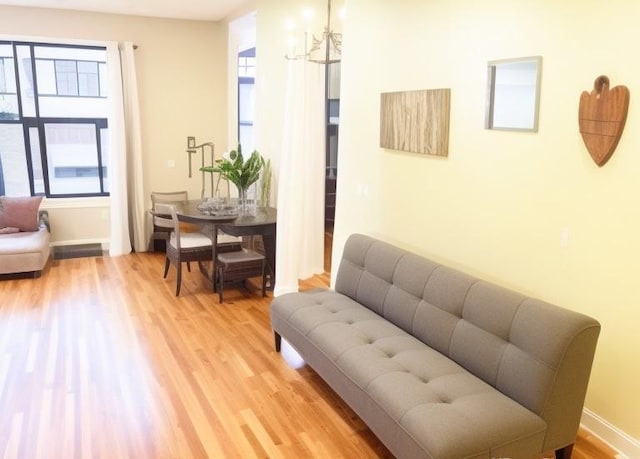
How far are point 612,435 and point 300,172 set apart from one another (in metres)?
2.97

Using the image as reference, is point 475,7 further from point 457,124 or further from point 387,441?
point 387,441

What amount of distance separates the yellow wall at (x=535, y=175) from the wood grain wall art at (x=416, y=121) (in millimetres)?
65

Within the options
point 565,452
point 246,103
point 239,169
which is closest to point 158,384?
point 565,452

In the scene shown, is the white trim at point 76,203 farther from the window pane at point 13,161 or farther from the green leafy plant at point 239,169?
the green leafy plant at point 239,169

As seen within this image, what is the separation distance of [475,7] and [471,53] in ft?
0.84

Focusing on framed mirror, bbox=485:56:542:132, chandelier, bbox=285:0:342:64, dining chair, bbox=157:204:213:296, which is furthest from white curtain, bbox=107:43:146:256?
framed mirror, bbox=485:56:542:132

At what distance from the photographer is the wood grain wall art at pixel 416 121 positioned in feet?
11.0

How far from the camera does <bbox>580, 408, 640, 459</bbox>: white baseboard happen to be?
2.54m

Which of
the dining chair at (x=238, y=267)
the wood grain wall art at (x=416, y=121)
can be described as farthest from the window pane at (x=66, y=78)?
the wood grain wall art at (x=416, y=121)

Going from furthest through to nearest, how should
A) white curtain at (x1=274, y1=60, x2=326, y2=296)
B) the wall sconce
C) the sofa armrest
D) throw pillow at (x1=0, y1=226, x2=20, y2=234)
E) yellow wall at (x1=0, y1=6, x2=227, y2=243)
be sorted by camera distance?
the wall sconce
yellow wall at (x1=0, y1=6, x2=227, y2=243)
the sofa armrest
throw pillow at (x1=0, y1=226, x2=20, y2=234)
white curtain at (x1=274, y1=60, x2=326, y2=296)

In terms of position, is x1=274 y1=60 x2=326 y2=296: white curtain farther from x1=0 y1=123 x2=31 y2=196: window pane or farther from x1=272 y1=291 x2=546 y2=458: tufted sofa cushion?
x1=0 y1=123 x2=31 y2=196: window pane

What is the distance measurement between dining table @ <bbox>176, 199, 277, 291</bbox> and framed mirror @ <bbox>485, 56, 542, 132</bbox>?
2.50 metres

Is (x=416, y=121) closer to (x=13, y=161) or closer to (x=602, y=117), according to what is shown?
(x=602, y=117)

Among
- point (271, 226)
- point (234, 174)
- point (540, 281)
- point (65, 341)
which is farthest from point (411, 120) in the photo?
point (65, 341)
